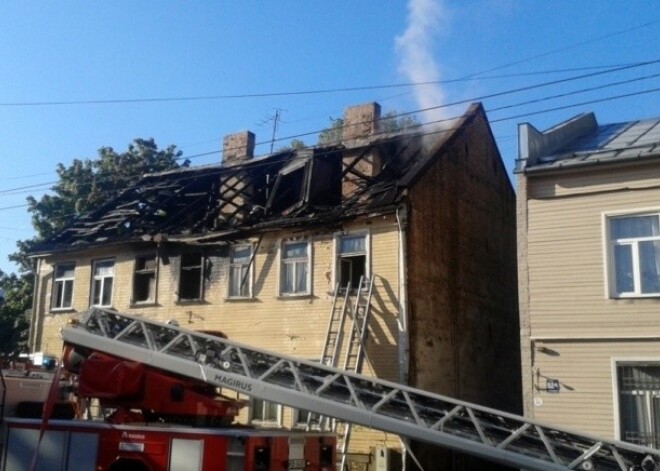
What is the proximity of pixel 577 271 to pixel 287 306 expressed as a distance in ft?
24.0

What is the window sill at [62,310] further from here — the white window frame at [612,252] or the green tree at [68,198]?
the white window frame at [612,252]

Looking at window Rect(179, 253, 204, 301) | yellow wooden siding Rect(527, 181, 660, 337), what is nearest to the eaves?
yellow wooden siding Rect(527, 181, 660, 337)

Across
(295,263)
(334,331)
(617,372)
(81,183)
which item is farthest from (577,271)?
(81,183)

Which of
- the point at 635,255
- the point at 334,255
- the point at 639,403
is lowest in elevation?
the point at 639,403

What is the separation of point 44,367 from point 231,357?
433 cm

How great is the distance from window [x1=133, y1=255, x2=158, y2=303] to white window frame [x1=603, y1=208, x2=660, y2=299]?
41.3 ft

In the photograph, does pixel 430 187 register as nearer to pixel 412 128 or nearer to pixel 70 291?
pixel 412 128

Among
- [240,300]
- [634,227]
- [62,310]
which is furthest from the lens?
[62,310]

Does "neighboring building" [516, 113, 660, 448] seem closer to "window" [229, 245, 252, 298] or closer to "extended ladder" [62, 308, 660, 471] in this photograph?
"extended ladder" [62, 308, 660, 471]

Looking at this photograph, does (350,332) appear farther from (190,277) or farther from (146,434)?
(146,434)

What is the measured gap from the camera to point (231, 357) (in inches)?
411

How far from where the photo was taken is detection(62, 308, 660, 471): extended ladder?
8.45 m

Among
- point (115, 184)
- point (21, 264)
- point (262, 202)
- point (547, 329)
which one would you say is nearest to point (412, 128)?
point (262, 202)

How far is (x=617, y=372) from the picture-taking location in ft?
41.0
